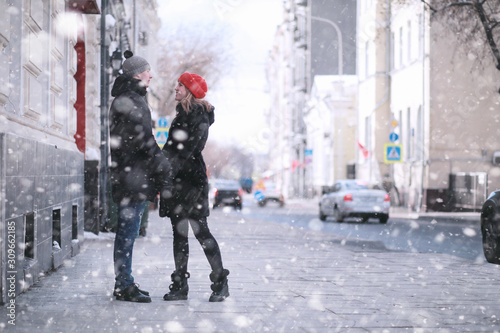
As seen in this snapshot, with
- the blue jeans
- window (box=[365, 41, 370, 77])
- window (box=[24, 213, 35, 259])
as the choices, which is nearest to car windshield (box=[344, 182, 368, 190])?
window (box=[24, 213, 35, 259])

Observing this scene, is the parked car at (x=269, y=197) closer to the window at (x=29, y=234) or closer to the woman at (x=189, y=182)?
the window at (x=29, y=234)

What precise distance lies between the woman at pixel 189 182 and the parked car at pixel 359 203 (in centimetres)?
1817

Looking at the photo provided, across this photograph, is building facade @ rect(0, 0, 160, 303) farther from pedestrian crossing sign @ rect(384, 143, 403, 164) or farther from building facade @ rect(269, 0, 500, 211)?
pedestrian crossing sign @ rect(384, 143, 403, 164)

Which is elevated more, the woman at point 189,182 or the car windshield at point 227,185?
the woman at point 189,182

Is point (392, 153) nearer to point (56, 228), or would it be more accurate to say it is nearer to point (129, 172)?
point (56, 228)

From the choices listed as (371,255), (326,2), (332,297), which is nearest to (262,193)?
(326,2)

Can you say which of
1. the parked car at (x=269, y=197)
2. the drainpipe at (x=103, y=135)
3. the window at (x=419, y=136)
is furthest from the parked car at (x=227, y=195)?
the drainpipe at (x=103, y=135)

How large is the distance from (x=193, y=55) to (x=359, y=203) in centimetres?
2080

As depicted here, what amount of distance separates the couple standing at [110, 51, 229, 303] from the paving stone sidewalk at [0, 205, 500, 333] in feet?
0.89

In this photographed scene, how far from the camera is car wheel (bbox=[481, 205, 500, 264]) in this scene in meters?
11.1

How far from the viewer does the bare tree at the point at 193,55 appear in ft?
144

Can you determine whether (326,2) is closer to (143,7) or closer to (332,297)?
(143,7)

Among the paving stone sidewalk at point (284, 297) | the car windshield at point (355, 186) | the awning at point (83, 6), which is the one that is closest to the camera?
the paving stone sidewalk at point (284, 297)

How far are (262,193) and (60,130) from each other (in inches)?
1498
